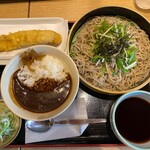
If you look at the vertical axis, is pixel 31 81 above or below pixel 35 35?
below

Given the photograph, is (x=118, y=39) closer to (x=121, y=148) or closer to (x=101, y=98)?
(x=101, y=98)

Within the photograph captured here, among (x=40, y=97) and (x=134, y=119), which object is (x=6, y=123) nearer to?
(x=40, y=97)

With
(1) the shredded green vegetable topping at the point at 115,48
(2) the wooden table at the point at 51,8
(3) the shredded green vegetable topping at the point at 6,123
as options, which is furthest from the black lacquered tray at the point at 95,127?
(2) the wooden table at the point at 51,8

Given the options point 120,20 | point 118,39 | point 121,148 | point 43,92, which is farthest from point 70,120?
point 120,20

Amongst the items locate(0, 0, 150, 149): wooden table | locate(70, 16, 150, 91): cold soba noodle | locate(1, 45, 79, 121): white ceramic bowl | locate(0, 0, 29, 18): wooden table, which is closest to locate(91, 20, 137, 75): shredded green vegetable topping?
locate(70, 16, 150, 91): cold soba noodle

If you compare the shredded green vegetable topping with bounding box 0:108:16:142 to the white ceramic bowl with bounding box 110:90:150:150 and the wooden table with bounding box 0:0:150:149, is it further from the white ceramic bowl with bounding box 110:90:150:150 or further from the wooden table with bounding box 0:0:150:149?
the wooden table with bounding box 0:0:150:149

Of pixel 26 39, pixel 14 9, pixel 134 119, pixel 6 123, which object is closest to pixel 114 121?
pixel 134 119
